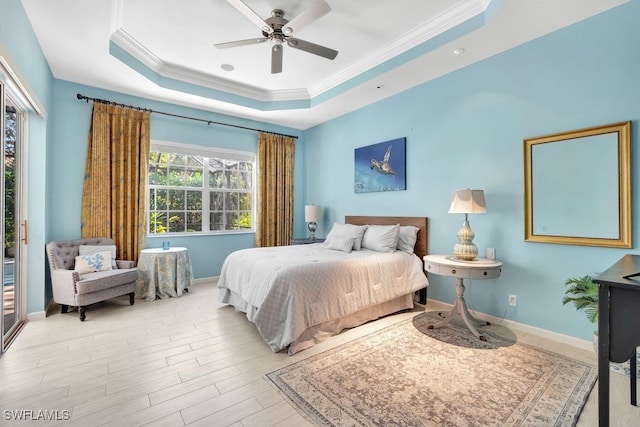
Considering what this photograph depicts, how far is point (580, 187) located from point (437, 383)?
2027 mm

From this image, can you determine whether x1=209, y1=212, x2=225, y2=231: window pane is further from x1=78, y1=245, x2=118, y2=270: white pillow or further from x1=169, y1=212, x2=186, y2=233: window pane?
x1=78, y1=245, x2=118, y2=270: white pillow

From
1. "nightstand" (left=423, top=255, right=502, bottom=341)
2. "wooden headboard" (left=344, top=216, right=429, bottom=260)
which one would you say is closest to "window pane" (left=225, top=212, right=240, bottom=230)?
"wooden headboard" (left=344, top=216, right=429, bottom=260)

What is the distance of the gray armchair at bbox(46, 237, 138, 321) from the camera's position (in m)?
3.04

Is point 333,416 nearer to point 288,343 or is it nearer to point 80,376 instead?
point 288,343

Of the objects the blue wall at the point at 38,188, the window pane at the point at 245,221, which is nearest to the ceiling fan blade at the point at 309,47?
the blue wall at the point at 38,188

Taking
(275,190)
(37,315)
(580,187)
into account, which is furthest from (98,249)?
(580,187)

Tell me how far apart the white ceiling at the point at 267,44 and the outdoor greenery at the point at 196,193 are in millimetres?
955

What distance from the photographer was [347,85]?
153 inches

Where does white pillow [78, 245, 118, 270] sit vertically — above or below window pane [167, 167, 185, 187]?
below

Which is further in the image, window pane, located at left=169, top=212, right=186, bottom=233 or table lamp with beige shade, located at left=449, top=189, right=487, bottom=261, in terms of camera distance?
window pane, located at left=169, top=212, right=186, bottom=233

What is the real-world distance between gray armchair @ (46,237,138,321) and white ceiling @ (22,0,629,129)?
6.81 feet

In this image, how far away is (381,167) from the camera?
419 cm

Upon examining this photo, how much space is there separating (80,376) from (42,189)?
2.21 meters

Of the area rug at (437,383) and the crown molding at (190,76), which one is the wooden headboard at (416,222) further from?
the crown molding at (190,76)
